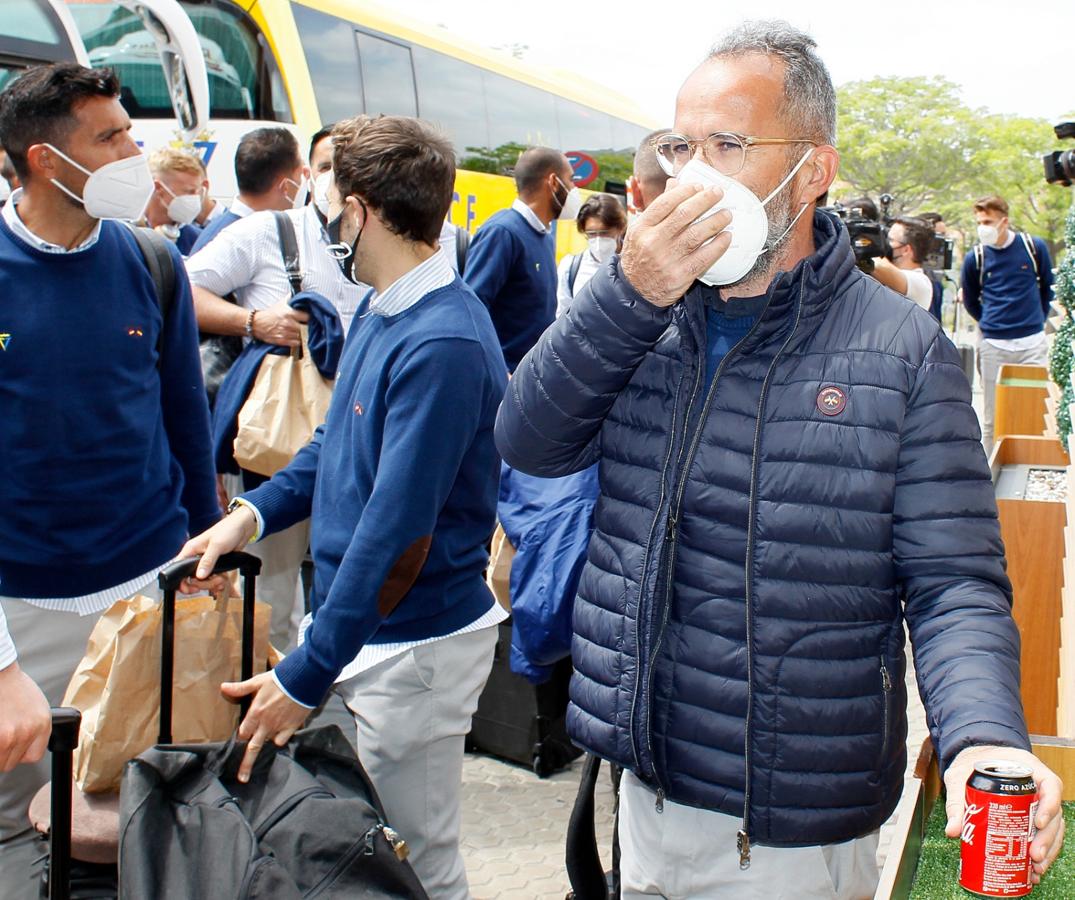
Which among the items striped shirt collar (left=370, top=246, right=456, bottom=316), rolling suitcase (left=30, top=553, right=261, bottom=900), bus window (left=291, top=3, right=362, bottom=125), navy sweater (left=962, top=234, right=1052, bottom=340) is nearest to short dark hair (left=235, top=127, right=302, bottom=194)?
striped shirt collar (left=370, top=246, right=456, bottom=316)

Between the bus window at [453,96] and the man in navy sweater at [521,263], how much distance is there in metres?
6.05

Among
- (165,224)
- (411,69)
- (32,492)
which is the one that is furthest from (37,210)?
(411,69)

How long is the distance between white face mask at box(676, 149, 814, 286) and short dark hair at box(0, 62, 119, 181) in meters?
2.13

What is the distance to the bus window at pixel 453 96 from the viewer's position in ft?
40.1

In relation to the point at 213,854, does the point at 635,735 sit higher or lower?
higher

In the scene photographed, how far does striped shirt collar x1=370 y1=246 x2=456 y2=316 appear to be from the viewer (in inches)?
99.0

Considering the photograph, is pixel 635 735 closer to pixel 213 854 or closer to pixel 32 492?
pixel 213 854

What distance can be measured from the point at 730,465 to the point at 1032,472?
3.69 meters

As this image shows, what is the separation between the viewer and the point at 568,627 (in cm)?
303

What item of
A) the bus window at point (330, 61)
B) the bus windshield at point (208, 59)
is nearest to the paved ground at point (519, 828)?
the bus windshield at point (208, 59)

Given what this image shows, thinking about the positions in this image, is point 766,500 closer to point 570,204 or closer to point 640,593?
point 640,593

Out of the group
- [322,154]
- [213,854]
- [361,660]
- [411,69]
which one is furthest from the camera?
[411,69]

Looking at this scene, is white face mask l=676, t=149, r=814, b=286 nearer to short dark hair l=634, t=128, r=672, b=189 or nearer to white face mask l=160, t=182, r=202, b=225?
short dark hair l=634, t=128, r=672, b=189

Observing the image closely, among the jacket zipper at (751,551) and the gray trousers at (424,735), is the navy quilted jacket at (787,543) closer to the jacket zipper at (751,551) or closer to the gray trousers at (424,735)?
the jacket zipper at (751,551)
